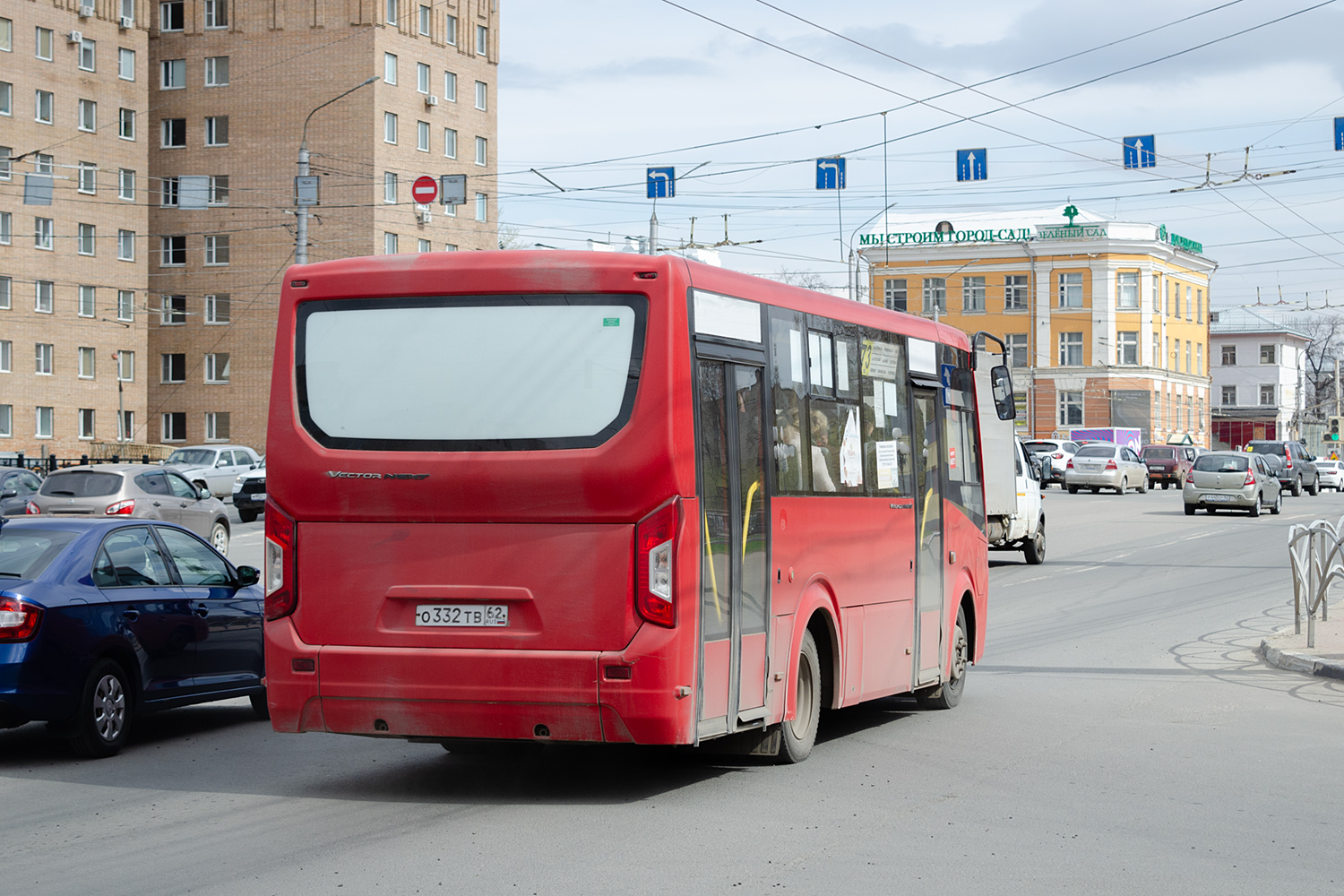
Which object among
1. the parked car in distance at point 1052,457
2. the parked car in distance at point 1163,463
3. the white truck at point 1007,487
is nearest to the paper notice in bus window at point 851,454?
the white truck at point 1007,487

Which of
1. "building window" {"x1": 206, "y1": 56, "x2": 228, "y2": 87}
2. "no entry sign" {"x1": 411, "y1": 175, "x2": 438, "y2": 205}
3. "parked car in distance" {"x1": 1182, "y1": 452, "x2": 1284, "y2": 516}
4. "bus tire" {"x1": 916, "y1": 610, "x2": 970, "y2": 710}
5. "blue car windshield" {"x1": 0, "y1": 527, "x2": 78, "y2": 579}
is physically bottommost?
"bus tire" {"x1": 916, "y1": 610, "x2": 970, "y2": 710}

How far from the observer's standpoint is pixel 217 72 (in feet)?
215

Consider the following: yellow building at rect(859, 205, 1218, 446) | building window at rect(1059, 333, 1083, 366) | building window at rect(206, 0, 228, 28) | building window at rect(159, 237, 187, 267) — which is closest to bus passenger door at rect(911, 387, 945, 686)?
building window at rect(206, 0, 228, 28)

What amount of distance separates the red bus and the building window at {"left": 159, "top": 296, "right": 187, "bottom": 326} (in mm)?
62209

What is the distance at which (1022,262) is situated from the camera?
309 ft

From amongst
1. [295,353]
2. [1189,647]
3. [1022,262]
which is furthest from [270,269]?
[295,353]

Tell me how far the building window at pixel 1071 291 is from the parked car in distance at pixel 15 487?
70862mm

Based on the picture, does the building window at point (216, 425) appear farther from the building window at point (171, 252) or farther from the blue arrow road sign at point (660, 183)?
the blue arrow road sign at point (660, 183)

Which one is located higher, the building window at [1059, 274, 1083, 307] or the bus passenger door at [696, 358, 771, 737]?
the building window at [1059, 274, 1083, 307]

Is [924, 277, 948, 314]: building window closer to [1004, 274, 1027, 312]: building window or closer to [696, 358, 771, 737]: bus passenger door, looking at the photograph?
[1004, 274, 1027, 312]: building window

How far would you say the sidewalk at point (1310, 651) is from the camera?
13.3 meters

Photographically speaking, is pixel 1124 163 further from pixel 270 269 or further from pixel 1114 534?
pixel 270 269

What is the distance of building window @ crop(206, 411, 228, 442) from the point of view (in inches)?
2657

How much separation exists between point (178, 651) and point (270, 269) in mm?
57336
